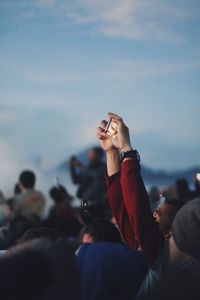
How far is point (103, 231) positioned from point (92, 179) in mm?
2002

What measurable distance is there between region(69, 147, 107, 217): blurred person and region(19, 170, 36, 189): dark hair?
0.93ft

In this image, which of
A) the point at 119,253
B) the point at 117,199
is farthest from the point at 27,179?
the point at 119,253

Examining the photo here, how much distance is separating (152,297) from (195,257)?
25.4 inches

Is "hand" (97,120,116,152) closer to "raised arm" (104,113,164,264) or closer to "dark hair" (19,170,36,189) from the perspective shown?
"raised arm" (104,113,164,264)

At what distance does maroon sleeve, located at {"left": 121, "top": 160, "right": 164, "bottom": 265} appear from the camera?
214cm

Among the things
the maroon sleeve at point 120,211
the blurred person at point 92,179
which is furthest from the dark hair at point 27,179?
the maroon sleeve at point 120,211

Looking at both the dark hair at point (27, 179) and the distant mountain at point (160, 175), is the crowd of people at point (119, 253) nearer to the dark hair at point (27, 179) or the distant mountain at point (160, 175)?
the distant mountain at point (160, 175)

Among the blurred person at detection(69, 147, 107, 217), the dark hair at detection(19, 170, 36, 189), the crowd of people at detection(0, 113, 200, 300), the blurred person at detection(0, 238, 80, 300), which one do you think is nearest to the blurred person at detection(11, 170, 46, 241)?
the dark hair at detection(19, 170, 36, 189)

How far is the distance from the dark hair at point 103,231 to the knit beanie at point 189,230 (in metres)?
0.66

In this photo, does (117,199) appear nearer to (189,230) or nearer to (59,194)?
(189,230)

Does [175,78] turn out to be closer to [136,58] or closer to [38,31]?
[136,58]

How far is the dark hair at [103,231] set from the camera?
2545mm

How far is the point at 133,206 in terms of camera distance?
2199mm

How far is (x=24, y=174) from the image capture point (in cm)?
444
